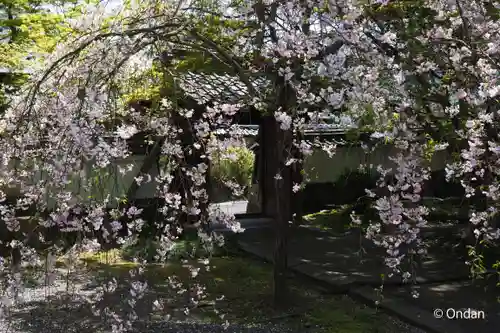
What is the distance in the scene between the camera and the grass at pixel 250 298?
521cm

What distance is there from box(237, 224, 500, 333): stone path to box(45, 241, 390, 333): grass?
0.27 meters

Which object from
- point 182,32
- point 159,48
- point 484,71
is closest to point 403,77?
point 484,71

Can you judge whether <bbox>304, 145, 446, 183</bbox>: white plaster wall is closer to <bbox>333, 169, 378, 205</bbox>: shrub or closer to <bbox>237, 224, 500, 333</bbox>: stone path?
<bbox>333, 169, 378, 205</bbox>: shrub

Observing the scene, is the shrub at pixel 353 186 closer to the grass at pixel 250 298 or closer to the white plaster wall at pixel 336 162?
the white plaster wall at pixel 336 162

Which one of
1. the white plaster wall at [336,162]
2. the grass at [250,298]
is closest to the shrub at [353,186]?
the white plaster wall at [336,162]

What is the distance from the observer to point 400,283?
20.4 feet

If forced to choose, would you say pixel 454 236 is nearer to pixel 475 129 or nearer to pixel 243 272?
pixel 243 272

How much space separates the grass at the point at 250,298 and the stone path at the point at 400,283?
0.88ft

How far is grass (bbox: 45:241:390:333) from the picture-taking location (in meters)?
5.21

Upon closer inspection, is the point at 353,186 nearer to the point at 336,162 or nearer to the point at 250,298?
the point at 336,162

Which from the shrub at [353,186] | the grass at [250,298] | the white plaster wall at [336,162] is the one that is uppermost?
the white plaster wall at [336,162]

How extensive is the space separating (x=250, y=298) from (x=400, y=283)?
5.75ft

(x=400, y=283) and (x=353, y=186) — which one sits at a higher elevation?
(x=353, y=186)

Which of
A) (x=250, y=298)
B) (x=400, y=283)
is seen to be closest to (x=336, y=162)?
(x=400, y=283)
